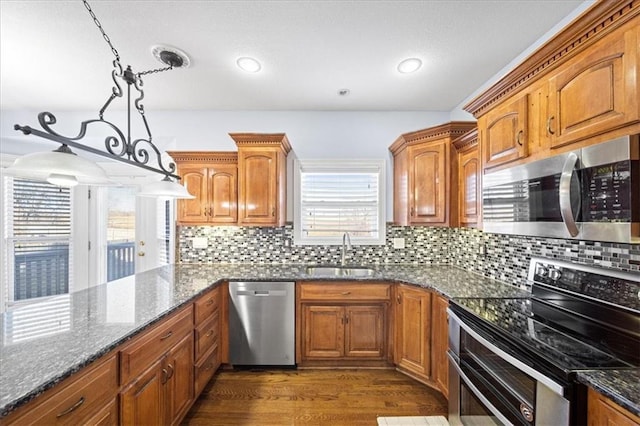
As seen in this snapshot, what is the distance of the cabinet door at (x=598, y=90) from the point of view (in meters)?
1.02

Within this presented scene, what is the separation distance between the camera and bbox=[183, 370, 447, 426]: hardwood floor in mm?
1949

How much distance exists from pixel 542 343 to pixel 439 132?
6.28 feet

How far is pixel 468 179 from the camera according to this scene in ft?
7.77

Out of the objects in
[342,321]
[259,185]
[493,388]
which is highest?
[259,185]

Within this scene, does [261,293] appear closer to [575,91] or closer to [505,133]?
[505,133]

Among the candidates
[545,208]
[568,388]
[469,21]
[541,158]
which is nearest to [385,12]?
[469,21]

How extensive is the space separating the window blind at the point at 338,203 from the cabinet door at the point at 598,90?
195 cm

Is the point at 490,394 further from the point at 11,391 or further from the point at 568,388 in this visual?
the point at 11,391

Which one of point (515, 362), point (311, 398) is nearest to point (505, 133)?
point (515, 362)

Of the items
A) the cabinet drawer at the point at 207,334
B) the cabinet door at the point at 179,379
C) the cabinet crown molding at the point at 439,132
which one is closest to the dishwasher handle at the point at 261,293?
the cabinet drawer at the point at 207,334

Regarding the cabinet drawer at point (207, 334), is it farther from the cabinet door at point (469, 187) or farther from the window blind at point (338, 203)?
the cabinet door at point (469, 187)

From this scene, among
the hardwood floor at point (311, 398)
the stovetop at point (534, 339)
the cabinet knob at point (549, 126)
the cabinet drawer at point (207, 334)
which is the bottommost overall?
the hardwood floor at point (311, 398)

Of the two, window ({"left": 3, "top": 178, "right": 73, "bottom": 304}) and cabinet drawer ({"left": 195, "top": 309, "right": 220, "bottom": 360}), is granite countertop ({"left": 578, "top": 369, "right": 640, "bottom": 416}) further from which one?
window ({"left": 3, "top": 178, "right": 73, "bottom": 304})

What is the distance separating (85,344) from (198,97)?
248 cm
